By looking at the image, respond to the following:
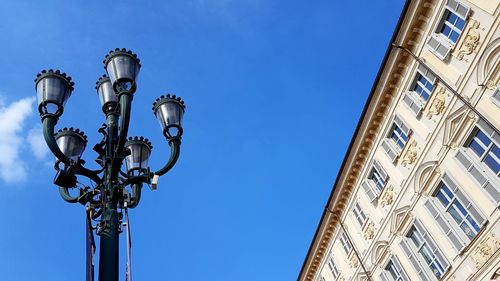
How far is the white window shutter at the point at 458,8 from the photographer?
57.2ft

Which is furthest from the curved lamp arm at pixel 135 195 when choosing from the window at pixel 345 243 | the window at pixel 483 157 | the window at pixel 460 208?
the window at pixel 345 243

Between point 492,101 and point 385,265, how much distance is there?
331 inches

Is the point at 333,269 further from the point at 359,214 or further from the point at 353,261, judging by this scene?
the point at 359,214

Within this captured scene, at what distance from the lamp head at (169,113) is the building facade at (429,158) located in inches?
456

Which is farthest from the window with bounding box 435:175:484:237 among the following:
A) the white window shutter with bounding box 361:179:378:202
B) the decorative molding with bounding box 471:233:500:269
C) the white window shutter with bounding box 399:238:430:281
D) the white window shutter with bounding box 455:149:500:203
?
the white window shutter with bounding box 361:179:378:202

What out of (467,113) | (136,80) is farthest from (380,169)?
(136,80)

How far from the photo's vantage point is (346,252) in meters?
24.7

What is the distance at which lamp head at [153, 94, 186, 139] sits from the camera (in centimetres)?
768

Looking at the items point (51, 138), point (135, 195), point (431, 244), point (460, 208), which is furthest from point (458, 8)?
point (51, 138)

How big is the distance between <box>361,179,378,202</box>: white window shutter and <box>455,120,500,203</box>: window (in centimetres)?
559

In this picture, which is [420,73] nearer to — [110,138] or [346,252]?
[346,252]

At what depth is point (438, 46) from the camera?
1894 centimetres

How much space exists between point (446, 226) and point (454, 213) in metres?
0.54

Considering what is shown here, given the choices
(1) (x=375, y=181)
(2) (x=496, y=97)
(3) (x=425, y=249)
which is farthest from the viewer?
(1) (x=375, y=181)
